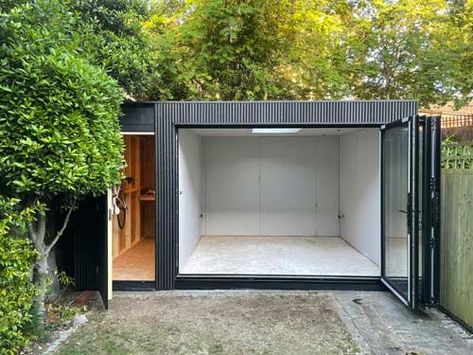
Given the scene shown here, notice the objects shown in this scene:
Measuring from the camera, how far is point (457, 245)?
12.9ft

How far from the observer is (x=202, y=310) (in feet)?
14.2

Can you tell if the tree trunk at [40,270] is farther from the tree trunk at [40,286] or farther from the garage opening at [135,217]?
the garage opening at [135,217]

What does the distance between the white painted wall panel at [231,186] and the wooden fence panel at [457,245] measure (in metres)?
4.52

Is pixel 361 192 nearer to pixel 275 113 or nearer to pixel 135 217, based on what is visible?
pixel 275 113

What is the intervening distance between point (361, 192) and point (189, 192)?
2.70m

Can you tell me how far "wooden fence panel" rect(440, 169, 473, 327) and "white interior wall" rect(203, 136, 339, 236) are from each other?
4108mm

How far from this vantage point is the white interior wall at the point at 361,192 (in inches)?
231

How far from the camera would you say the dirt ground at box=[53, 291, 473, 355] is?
339 centimetres

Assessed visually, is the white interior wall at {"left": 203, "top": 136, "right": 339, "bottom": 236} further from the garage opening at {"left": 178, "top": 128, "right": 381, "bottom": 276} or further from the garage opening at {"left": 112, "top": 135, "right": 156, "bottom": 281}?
the garage opening at {"left": 112, "top": 135, "right": 156, "bottom": 281}

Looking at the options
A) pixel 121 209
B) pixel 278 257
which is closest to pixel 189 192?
pixel 121 209

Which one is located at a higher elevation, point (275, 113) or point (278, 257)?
point (275, 113)

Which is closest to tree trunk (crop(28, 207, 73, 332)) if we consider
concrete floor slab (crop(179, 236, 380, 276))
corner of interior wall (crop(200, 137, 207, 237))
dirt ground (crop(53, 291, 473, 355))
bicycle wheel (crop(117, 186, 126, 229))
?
dirt ground (crop(53, 291, 473, 355))

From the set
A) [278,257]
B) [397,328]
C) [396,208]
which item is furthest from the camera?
[278,257]

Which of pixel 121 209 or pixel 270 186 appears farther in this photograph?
pixel 270 186
